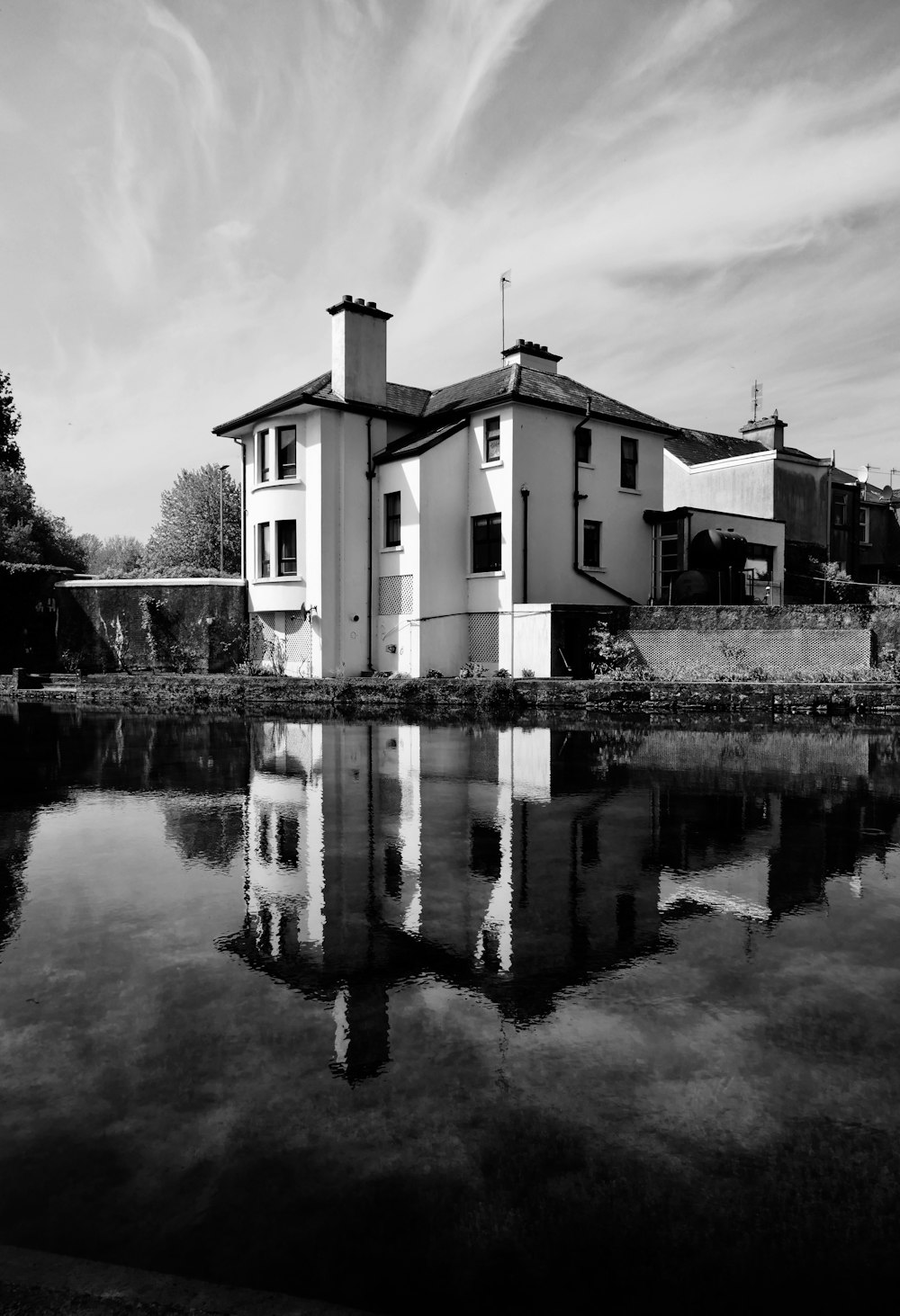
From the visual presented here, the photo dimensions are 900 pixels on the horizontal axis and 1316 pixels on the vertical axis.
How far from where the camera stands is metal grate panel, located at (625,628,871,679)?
22.6m

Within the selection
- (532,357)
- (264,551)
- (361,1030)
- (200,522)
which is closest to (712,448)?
(532,357)

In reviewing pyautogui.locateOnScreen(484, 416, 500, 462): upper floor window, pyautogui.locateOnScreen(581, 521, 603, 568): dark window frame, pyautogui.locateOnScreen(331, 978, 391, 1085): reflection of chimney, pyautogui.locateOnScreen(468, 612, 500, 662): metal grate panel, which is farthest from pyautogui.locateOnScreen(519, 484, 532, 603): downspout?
pyautogui.locateOnScreen(331, 978, 391, 1085): reflection of chimney

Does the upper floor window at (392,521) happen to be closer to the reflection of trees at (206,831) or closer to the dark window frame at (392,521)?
the dark window frame at (392,521)

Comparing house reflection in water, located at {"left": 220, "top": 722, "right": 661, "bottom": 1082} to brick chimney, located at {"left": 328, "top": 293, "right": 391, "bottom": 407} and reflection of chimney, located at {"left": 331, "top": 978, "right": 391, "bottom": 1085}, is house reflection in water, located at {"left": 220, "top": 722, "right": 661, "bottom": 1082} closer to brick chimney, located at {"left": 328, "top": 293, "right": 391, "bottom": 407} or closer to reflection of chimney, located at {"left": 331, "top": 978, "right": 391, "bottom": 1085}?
reflection of chimney, located at {"left": 331, "top": 978, "right": 391, "bottom": 1085}

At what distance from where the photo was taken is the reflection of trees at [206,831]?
310 inches

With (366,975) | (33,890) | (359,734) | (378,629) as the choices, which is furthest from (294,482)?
(366,975)

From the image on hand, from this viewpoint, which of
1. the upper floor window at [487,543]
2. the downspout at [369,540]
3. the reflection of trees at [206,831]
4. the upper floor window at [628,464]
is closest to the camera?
the reflection of trees at [206,831]

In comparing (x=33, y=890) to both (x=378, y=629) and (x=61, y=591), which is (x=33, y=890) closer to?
(x=378, y=629)

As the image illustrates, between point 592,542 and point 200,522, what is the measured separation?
39.5 m

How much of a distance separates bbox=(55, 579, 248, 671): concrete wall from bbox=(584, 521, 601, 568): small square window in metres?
11.2

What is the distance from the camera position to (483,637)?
27.1m

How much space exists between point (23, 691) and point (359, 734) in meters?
14.6

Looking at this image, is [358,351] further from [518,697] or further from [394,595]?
[518,697]


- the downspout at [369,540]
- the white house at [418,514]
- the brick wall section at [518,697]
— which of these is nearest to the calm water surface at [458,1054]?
the brick wall section at [518,697]
